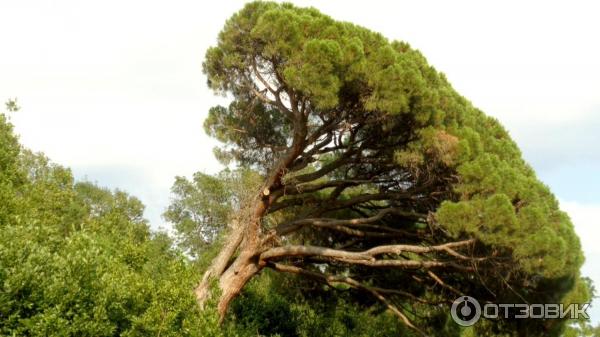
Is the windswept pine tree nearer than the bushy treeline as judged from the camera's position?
No

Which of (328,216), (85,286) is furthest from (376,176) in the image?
(85,286)

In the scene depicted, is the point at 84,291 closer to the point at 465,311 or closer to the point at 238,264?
A: the point at 238,264

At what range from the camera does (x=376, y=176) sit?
13.2 metres

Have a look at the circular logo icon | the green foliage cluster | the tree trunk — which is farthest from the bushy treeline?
the circular logo icon

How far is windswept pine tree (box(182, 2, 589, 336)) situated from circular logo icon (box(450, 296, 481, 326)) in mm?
206

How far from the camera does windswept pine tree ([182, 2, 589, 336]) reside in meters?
10.5

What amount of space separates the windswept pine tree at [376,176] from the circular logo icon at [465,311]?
206mm

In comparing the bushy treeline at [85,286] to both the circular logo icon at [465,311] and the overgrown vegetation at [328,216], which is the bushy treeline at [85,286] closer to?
the overgrown vegetation at [328,216]

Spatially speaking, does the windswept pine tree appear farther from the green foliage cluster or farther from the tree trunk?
the green foliage cluster

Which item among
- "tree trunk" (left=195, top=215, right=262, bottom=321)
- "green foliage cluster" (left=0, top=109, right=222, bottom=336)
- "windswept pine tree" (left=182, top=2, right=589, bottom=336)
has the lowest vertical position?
"green foliage cluster" (left=0, top=109, right=222, bottom=336)

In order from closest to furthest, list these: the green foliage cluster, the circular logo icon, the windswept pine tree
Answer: the green foliage cluster → the windswept pine tree → the circular logo icon

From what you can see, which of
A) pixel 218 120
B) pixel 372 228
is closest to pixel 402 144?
pixel 372 228

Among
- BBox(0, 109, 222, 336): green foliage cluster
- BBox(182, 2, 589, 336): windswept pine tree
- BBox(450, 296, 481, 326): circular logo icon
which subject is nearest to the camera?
BBox(0, 109, 222, 336): green foliage cluster

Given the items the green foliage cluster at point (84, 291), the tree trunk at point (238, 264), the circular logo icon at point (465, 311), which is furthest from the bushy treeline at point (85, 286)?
the circular logo icon at point (465, 311)
